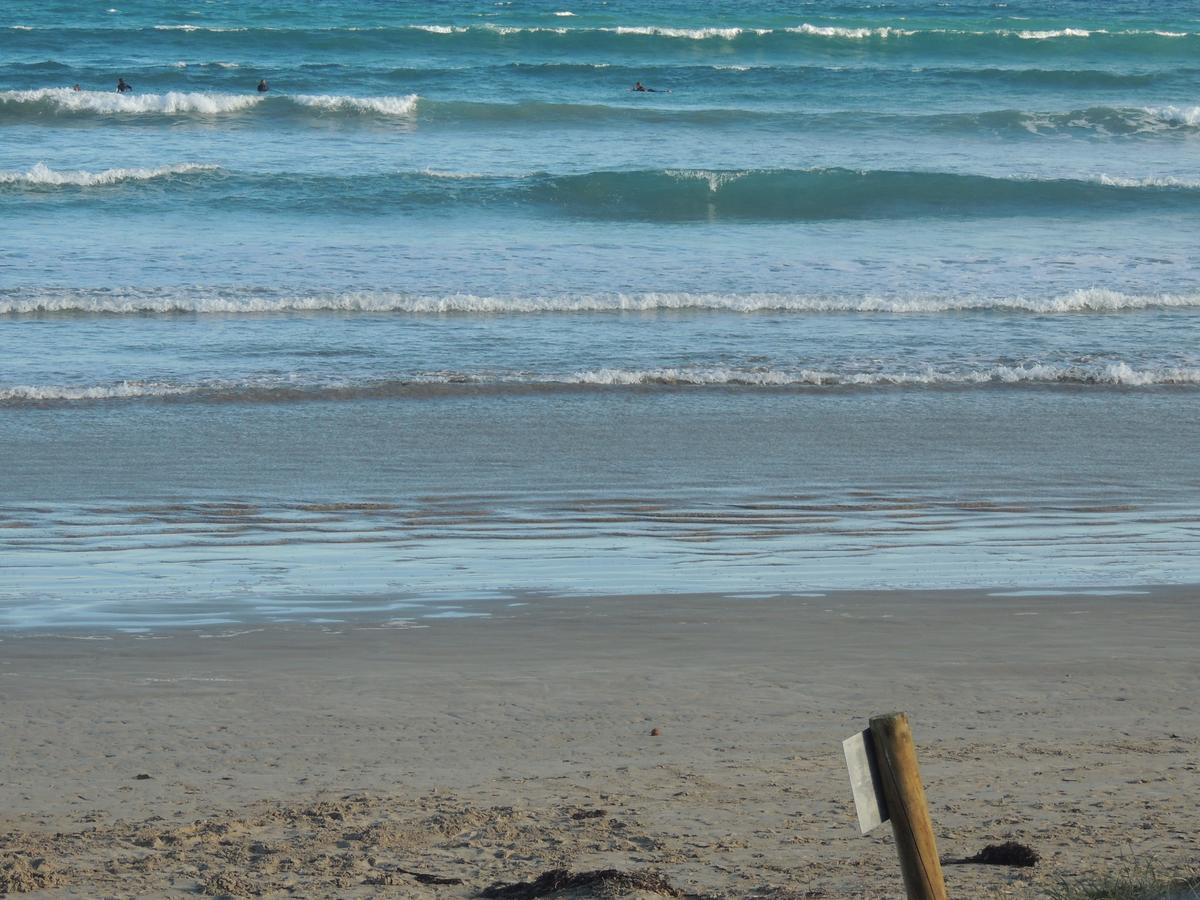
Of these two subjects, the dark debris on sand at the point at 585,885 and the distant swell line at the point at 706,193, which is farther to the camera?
the distant swell line at the point at 706,193

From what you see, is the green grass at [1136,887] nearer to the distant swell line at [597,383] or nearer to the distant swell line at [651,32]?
the distant swell line at [597,383]

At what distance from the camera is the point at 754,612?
5996 millimetres

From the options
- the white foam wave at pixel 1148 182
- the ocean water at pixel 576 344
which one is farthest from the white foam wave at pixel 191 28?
the white foam wave at pixel 1148 182

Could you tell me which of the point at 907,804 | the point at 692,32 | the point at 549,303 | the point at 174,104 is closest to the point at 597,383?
the point at 549,303

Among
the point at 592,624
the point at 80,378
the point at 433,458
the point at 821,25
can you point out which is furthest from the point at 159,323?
the point at 821,25

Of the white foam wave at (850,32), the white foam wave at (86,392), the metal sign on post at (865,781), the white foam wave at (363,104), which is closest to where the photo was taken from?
the metal sign on post at (865,781)

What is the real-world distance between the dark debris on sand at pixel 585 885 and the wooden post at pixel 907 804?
757 millimetres

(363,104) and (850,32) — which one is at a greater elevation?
(850,32)

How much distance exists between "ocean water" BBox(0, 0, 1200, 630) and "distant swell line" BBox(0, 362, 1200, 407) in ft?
0.14

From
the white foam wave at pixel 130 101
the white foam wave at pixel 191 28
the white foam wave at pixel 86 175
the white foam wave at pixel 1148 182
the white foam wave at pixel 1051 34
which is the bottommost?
the white foam wave at pixel 1148 182

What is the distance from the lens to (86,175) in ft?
64.4

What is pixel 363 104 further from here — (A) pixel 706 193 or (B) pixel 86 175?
(A) pixel 706 193

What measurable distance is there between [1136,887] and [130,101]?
26.6 metres

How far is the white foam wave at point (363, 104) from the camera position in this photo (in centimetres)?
2691
